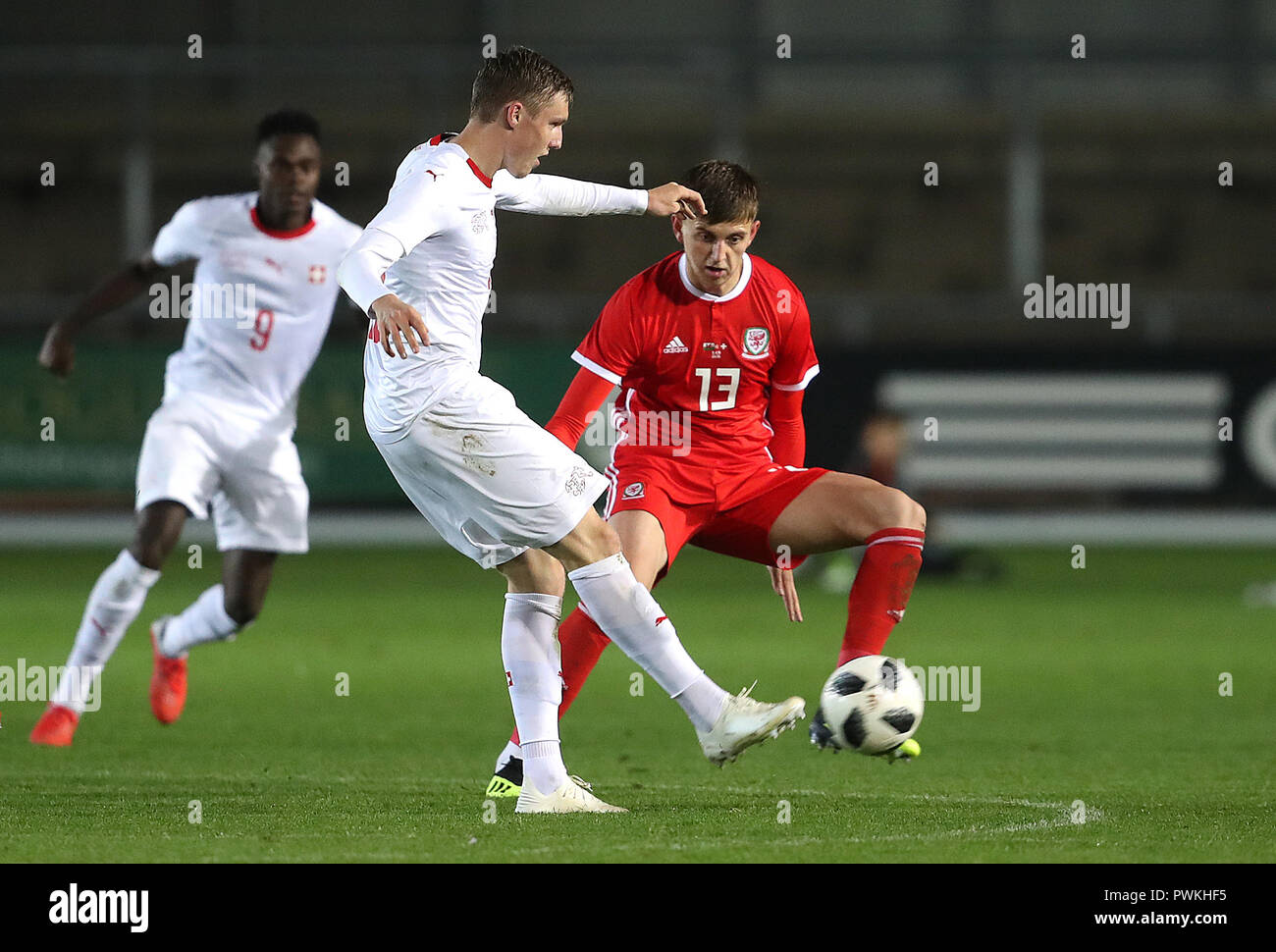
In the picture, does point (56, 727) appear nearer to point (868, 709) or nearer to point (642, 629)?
point (642, 629)

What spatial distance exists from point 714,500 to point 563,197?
1219 millimetres

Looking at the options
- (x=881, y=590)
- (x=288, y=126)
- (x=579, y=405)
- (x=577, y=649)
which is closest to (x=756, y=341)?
(x=579, y=405)

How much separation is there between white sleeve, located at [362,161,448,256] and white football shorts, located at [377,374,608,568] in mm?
452

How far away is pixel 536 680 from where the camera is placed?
5.86 metres

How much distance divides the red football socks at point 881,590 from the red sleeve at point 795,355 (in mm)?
681

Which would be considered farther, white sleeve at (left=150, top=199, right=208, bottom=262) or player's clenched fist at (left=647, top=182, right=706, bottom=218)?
white sleeve at (left=150, top=199, right=208, bottom=262)

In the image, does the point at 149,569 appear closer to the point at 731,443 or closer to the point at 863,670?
the point at 731,443

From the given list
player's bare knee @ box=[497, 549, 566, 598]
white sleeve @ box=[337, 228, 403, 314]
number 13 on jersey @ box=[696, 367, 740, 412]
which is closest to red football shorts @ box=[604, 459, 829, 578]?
number 13 on jersey @ box=[696, 367, 740, 412]

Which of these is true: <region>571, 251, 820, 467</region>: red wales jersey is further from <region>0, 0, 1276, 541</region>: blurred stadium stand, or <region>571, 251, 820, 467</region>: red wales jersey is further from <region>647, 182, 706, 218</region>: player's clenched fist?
<region>0, 0, 1276, 541</region>: blurred stadium stand

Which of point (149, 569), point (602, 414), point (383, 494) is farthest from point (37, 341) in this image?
point (149, 569)

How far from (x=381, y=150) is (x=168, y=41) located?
2764 mm

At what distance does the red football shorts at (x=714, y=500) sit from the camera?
653cm

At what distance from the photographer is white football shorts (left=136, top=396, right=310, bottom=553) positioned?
26.1ft

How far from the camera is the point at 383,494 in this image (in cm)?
1753
